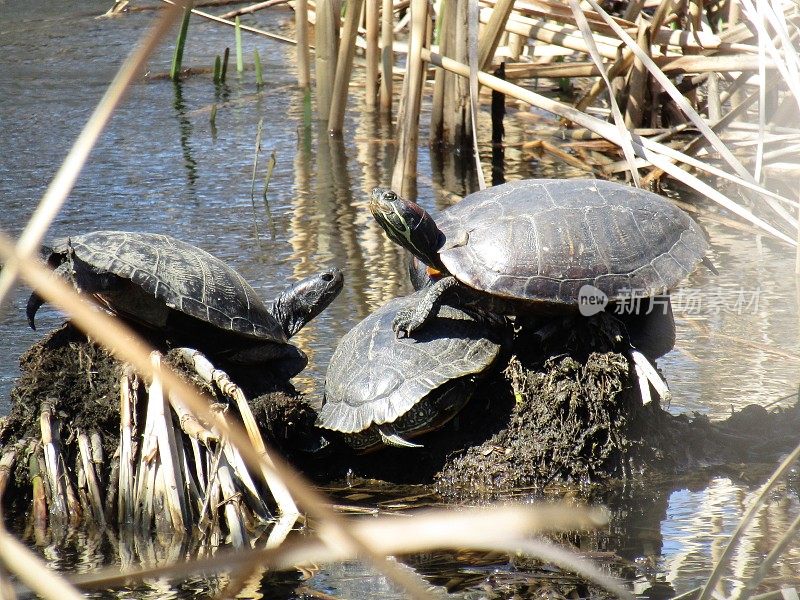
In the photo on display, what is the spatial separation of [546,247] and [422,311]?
0.57 m

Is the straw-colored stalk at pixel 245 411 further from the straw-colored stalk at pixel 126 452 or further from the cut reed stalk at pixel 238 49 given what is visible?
the cut reed stalk at pixel 238 49

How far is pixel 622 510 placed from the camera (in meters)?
3.54

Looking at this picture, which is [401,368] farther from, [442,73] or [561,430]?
[442,73]

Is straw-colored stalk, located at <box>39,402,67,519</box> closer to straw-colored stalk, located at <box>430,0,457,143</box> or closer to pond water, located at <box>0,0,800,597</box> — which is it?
pond water, located at <box>0,0,800,597</box>

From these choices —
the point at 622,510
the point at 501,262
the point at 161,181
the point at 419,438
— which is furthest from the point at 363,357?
the point at 161,181

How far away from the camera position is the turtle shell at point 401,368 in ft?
12.2

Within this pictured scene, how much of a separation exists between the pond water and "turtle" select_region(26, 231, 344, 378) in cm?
61

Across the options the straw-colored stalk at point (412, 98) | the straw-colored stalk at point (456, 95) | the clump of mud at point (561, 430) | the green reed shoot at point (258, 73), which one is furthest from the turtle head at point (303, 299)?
the green reed shoot at point (258, 73)

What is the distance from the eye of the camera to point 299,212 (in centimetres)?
762

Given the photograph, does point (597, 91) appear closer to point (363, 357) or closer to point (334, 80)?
point (334, 80)

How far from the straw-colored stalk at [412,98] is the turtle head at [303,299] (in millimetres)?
2069

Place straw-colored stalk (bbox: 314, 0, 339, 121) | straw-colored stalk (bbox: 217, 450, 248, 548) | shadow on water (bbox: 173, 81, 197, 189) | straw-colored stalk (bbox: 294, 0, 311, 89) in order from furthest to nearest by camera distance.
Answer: straw-colored stalk (bbox: 294, 0, 311, 89), straw-colored stalk (bbox: 314, 0, 339, 121), shadow on water (bbox: 173, 81, 197, 189), straw-colored stalk (bbox: 217, 450, 248, 548)

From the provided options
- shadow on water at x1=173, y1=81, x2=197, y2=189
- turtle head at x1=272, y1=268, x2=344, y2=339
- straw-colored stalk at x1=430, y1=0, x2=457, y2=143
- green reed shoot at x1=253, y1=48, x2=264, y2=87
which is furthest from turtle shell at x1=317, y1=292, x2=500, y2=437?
green reed shoot at x1=253, y1=48, x2=264, y2=87

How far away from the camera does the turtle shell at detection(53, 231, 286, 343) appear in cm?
381
